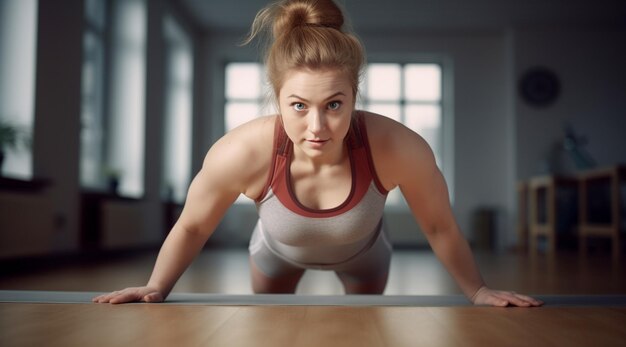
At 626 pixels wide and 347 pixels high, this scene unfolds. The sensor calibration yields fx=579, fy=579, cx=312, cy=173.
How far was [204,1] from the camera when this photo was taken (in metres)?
6.89

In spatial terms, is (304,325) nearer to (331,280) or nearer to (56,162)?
(331,280)

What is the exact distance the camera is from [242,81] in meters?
8.20

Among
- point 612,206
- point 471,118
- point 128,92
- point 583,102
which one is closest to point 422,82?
point 471,118

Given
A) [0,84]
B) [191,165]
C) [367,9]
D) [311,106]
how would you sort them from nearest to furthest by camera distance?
1. [311,106]
2. [0,84]
3. [367,9]
4. [191,165]

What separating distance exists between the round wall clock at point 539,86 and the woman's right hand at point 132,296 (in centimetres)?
716

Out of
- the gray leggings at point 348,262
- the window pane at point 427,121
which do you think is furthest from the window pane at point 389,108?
the gray leggings at point 348,262

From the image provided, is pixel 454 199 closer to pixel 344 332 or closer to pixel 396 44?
pixel 396 44

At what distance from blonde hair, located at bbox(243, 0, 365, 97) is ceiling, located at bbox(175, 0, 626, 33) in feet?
17.9

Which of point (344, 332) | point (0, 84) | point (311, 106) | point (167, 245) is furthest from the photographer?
point (0, 84)

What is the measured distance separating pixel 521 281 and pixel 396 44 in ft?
18.6

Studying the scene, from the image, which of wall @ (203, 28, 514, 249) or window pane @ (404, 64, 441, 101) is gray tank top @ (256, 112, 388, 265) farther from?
window pane @ (404, 64, 441, 101)

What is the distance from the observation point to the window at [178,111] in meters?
7.12

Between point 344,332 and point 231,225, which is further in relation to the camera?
point 231,225

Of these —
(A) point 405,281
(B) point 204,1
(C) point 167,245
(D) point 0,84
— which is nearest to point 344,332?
(C) point 167,245
